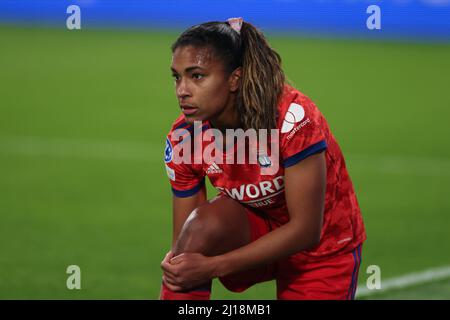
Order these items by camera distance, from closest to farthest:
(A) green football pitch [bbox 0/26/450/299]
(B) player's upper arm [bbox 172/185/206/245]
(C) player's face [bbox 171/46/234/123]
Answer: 1. (C) player's face [bbox 171/46/234/123]
2. (B) player's upper arm [bbox 172/185/206/245]
3. (A) green football pitch [bbox 0/26/450/299]

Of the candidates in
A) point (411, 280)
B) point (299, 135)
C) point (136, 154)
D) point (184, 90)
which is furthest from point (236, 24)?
point (136, 154)

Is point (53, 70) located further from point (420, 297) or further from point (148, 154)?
point (420, 297)

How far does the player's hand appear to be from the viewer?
14.0 ft

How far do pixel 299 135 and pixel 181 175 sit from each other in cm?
71

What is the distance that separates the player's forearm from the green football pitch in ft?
5.90

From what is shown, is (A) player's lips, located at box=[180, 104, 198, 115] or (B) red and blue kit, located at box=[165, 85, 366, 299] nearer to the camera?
(A) player's lips, located at box=[180, 104, 198, 115]

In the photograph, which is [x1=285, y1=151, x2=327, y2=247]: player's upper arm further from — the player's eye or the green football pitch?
the green football pitch

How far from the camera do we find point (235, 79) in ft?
14.1

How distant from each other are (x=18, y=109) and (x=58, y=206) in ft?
18.1

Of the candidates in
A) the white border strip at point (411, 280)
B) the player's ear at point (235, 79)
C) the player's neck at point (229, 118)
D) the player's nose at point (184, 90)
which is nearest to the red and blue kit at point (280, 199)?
the player's neck at point (229, 118)

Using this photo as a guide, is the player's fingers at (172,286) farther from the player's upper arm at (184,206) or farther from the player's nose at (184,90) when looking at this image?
the player's nose at (184,90)

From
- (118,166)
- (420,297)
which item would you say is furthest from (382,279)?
(118,166)

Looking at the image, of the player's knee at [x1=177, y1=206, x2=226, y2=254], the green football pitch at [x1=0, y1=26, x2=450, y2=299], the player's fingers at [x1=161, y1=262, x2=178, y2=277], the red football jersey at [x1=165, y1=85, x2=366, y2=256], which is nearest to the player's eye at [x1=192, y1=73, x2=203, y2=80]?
the red football jersey at [x1=165, y1=85, x2=366, y2=256]

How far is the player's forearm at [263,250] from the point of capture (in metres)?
4.24
